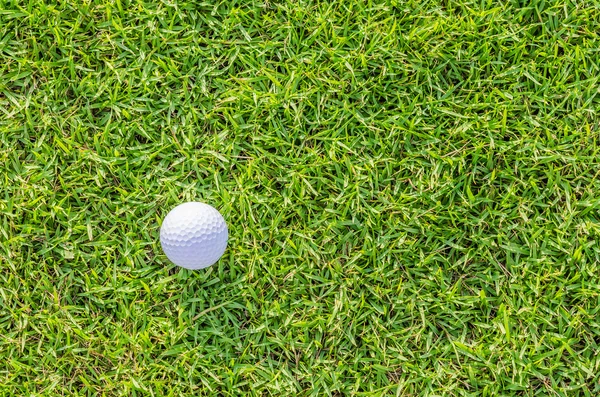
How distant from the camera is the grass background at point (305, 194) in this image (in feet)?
8.37

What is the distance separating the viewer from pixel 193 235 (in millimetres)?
2367

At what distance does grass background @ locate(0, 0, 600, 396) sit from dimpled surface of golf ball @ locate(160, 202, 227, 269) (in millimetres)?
148

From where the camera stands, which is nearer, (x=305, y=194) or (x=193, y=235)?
(x=193, y=235)

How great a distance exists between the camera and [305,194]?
2.64m

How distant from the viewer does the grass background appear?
2.55 m

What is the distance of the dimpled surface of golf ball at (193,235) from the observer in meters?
2.38

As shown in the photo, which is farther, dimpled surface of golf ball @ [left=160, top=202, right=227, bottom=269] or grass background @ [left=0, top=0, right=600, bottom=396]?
grass background @ [left=0, top=0, right=600, bottom=396]

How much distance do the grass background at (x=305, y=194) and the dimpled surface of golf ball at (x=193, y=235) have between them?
0.15 metres

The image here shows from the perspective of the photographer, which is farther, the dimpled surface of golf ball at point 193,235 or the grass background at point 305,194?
the grass background at point 305,194

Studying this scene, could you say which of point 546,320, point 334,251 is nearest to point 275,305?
point 334,251

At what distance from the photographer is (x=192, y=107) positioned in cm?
271

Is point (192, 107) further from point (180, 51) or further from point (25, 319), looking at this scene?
point (25, 319)

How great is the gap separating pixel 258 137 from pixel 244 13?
0.65 meters

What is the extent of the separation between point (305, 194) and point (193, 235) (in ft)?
1.93
